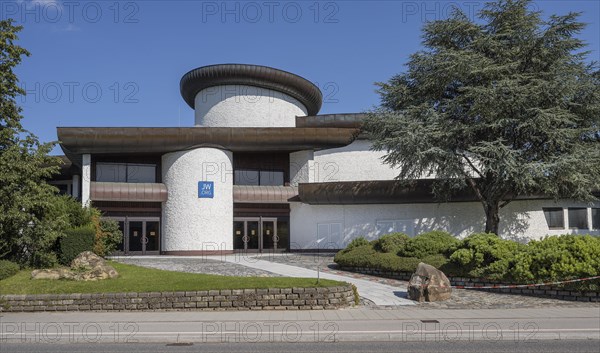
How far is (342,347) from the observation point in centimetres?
859

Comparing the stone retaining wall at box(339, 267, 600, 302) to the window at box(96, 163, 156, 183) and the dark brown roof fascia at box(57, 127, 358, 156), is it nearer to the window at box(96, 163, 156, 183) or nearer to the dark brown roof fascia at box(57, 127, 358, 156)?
the dark brown roof fascia at box(57, 127, 358, 156)

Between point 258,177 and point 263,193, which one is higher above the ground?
point 258,177

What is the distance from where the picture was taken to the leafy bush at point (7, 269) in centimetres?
1520

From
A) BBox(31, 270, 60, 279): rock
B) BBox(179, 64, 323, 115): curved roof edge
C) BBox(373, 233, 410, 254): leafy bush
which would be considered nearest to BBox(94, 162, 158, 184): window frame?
BBox(179, 64, 323, 115): curved roof edge

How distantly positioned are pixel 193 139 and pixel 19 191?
12353 millimetres

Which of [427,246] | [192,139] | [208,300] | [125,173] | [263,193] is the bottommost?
[208,300]

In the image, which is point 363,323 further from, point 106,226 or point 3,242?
point 106,226

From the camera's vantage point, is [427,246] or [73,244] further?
[427,246]

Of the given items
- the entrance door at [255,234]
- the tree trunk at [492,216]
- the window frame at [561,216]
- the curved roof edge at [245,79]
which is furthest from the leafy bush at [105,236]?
the window frame at [561,216]

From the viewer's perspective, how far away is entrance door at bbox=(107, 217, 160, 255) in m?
29.0

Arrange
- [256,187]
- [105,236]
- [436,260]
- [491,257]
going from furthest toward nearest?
[256,187]
[105,236]
[436,260]
[491,257]

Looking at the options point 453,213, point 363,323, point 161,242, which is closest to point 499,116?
point 453,213

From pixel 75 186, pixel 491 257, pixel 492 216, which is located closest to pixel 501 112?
pixel 492 216

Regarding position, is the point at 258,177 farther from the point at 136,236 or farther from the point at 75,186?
the point at 75,186
